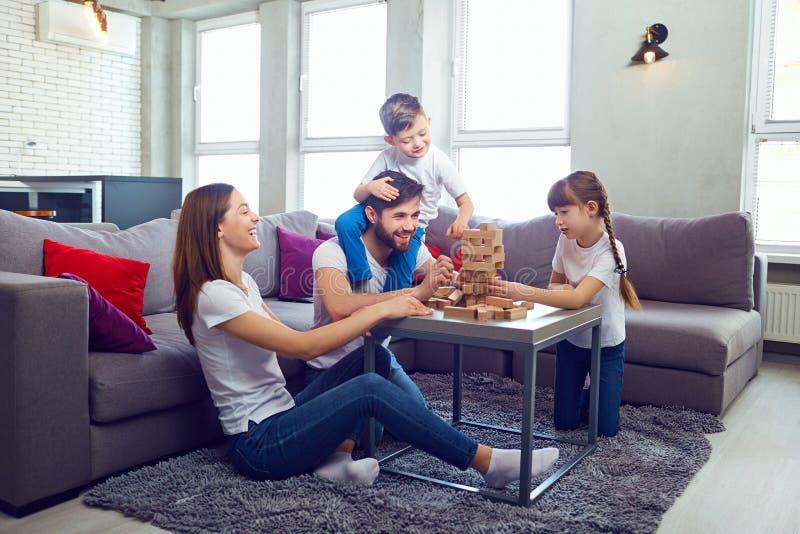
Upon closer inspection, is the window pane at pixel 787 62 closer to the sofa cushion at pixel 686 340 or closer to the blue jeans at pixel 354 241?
the sofa cushion at pixel 686 340

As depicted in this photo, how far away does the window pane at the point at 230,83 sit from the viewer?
22.4 ft

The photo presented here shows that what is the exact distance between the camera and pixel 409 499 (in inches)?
84.4

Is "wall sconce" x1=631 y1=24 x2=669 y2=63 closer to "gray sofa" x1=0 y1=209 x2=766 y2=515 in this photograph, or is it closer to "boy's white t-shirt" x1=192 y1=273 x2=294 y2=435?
"gray sofa" x1=0 y1=209 x2=766 y2=515

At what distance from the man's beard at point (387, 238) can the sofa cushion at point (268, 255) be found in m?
1.50

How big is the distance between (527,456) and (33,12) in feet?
21.3

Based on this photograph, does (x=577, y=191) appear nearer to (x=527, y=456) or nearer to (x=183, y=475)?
(x=527, y=456)

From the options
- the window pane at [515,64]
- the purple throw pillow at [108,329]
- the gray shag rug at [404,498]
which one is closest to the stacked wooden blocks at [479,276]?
the gray shag rug at [404,498]

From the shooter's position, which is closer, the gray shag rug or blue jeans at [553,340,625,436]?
the gray shag rug

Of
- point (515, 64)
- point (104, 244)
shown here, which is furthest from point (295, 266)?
point (515, 64)

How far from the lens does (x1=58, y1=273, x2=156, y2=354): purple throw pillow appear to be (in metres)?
2.30

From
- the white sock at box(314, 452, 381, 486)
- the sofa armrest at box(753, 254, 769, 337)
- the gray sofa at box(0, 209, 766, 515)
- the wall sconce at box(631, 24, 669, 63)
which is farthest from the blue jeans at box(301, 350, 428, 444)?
the wall sconce at box(631, 24, 669, 63)

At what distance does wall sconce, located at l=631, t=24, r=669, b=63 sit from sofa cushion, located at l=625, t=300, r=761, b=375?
1735 millimetres

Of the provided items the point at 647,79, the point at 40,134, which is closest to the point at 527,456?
the point at 647,79

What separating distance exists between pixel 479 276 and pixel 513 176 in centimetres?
321
